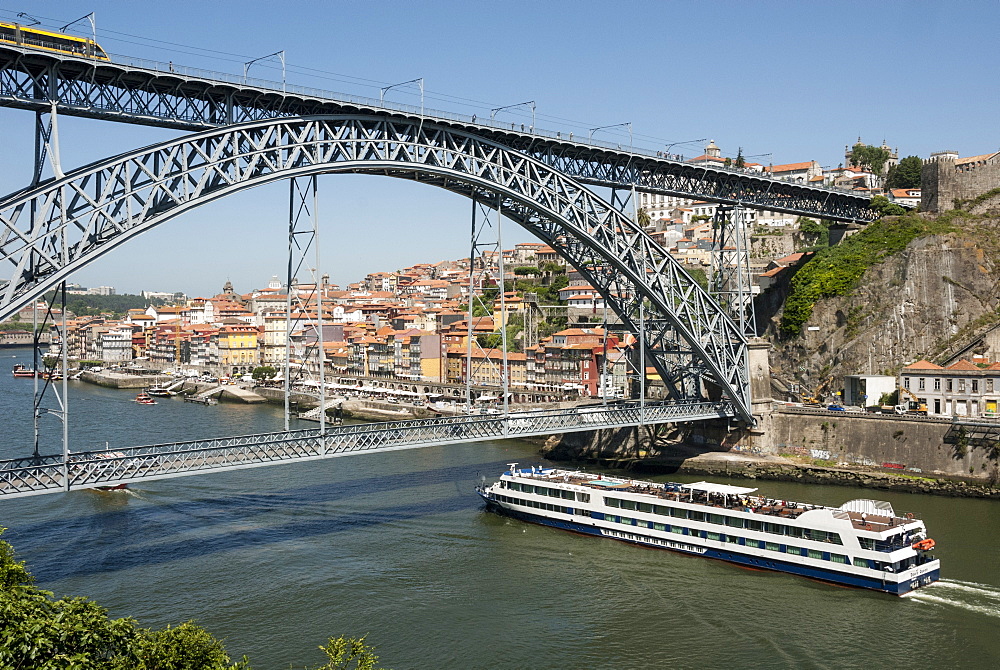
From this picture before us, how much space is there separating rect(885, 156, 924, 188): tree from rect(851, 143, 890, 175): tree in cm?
1391

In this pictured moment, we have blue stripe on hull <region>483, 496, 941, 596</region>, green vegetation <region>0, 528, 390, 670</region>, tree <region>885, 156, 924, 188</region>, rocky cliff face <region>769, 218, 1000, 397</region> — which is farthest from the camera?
tree <region>885, 156, 924, 188</region>

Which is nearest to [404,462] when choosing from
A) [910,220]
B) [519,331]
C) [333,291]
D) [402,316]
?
[910,220]

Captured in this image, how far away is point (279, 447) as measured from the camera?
22.0 metres

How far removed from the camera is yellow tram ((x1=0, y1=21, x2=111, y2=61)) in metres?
19.2

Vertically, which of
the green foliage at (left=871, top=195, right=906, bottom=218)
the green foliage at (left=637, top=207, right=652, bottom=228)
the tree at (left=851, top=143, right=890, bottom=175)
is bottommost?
the green foliage at (left=871, top=195, right=906, bottom=218)

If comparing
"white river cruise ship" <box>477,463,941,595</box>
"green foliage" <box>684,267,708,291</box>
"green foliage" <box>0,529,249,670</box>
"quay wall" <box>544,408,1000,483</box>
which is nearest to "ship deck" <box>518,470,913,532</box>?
"white river cruise ship" <box>477,463,941,595</box>

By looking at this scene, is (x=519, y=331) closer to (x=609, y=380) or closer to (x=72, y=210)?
(x=609, y=380)

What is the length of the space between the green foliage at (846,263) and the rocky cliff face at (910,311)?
0.54 meters

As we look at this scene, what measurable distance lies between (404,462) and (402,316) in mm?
51034

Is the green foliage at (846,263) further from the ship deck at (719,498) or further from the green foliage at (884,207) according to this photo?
the ship deck at (719,498)

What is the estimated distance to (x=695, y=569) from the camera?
23000 mm

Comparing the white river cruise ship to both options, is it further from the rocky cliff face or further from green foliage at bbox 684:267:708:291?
green foliage at bbox 684:267:708:291

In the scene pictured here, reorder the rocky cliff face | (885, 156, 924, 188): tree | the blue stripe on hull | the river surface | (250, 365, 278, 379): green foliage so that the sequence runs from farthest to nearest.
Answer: (250, 365, 278, 379): green foliage
(885, 156, 924, 188): tree
the rocky cliff face
the blue stripe on hull
the river surface

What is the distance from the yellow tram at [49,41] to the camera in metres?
19.2
